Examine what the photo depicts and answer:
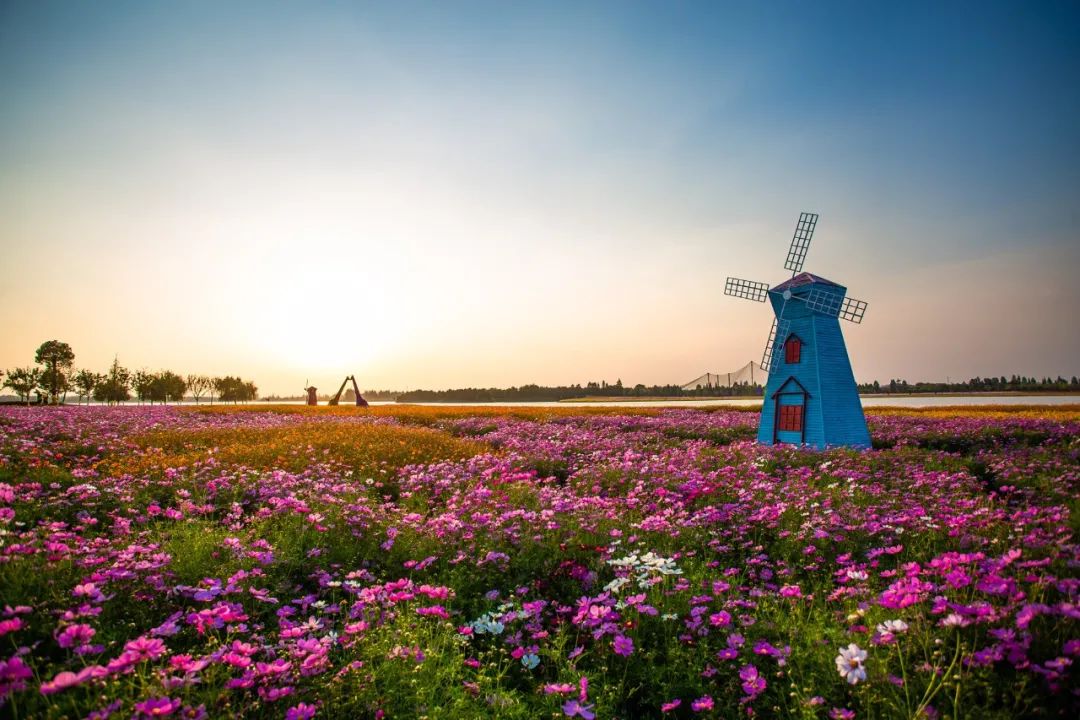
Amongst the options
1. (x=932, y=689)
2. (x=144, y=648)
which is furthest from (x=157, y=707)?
(x=932, y=689)

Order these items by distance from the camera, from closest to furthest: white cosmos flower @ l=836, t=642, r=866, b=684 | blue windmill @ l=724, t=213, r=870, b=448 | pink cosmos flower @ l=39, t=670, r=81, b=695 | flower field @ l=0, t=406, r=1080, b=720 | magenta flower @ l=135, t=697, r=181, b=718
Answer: pink cosmos flower @ l=39, t=670, r=81, b=695 < magenta flower @ l=135, t=697, r=181, b=718 < white cosmos flower @ l=836, t=642, r=866, b=684 < flower field @ l=0, t=406, r=1080, b=720 < blue windmill @ l=724, t=213, r=870, b=448

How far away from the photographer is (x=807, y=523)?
5879 mm

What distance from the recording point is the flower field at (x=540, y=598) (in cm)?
296

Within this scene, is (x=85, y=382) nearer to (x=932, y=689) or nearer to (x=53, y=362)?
(x=53, y=362)

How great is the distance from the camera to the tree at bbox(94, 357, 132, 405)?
82125 millimetres

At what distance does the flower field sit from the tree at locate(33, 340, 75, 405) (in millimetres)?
81214

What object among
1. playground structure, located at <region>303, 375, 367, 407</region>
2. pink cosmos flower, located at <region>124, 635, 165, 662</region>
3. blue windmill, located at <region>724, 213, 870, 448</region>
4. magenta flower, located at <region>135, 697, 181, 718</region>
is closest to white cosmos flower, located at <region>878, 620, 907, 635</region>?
magenta flower, located at <region>135, 697, 181, 718</region>

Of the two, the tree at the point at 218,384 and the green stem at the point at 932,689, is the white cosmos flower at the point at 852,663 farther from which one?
the tree at the point at 218,384

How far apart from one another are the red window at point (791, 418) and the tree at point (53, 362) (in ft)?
274

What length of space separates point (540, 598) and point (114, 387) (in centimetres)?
10217

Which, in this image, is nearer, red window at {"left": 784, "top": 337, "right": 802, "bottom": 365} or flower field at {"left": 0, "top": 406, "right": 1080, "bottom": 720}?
flower field at {"left": 0, "top": 406, "right": 1080, "bottom": 720}

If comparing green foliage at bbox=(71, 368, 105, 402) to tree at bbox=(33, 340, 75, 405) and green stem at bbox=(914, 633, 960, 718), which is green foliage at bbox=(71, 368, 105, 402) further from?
green stem at bbox=(914, 633, 960, 718)

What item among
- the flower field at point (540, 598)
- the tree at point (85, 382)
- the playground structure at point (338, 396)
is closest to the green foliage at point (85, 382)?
the tree at point (85, 382)

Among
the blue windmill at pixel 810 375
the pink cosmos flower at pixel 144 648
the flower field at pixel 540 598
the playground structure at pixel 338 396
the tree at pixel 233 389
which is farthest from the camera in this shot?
the tree at pixel 233 389
